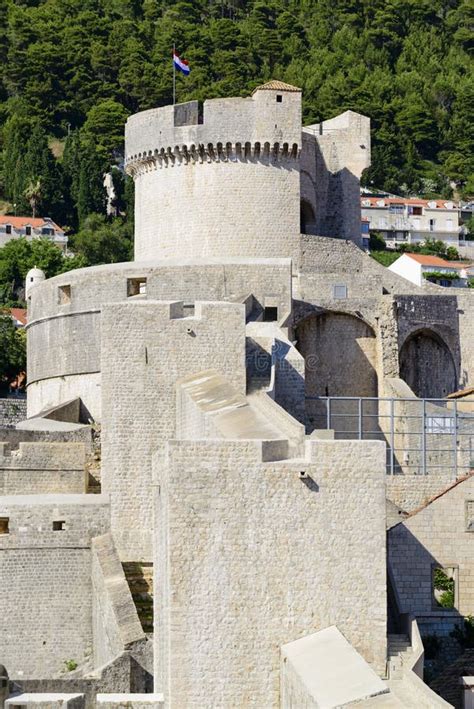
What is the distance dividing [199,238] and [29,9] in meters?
96.9

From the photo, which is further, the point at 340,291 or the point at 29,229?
the point at 29,229

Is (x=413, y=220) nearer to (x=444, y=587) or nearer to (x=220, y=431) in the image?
(x=444, y=587)

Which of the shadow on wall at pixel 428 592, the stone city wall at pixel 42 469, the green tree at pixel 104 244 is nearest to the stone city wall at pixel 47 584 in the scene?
the stone city wall at pixel 42 469

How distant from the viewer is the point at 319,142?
5191 centimetres

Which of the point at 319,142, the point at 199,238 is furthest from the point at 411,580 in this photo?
the point at 319,142

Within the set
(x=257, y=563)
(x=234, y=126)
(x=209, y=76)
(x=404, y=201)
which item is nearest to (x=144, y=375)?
(x=257, y=563)

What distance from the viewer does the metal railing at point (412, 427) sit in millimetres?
40719

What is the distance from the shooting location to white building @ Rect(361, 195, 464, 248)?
127875mm

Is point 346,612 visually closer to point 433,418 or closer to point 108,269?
point 433,418

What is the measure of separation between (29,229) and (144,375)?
237 feet

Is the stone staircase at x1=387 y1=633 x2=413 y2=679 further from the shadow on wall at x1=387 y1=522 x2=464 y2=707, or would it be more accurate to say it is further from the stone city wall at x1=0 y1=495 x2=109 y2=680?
the stone city wall at x1=0 y1=495 x2=109 y2=680

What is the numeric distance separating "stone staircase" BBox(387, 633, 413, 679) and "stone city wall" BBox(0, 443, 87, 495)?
11.6m

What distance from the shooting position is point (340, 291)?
46000 mm

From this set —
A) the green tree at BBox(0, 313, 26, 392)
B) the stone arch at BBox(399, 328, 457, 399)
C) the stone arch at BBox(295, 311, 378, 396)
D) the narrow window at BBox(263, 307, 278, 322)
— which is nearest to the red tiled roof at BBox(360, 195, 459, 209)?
the green tree at BBox(0, 313, 26, 392)
